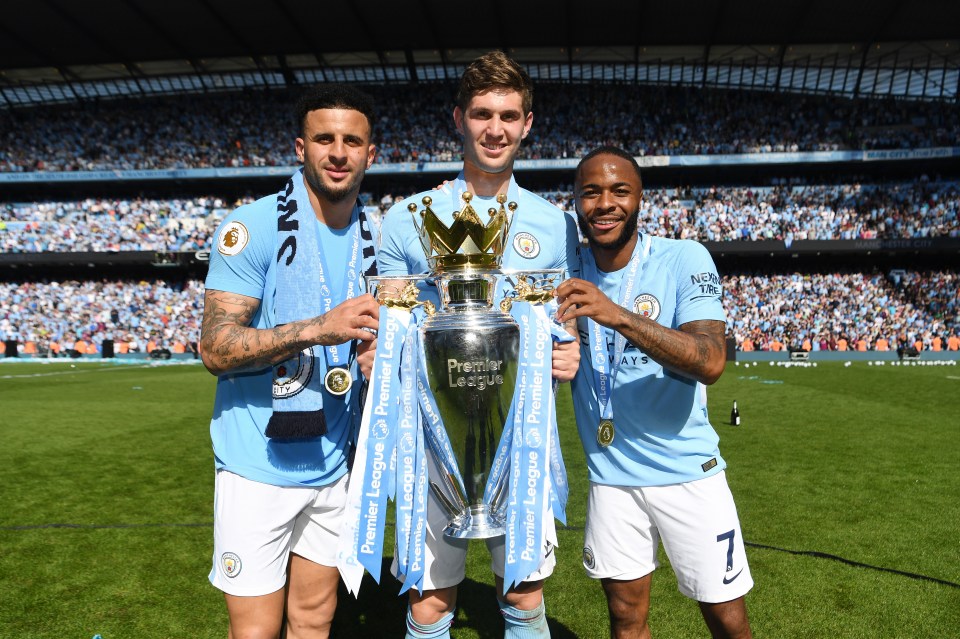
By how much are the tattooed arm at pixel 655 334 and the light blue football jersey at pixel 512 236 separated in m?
0.48

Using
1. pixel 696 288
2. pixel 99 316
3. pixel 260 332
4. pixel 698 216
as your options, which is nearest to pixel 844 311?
pixel 698 216

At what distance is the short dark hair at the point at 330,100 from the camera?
245 centimetres

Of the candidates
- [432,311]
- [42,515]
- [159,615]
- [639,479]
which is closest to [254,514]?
[432,311]

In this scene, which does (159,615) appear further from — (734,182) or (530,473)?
(734,182)

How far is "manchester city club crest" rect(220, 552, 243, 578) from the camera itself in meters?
2.42

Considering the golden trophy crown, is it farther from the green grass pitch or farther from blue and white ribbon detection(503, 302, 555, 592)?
the green grass pitch

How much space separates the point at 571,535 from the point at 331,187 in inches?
164

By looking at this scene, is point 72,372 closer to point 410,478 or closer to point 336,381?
point 336,381

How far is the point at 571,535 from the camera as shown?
5.60 meters

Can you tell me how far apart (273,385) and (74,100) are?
1782 inches

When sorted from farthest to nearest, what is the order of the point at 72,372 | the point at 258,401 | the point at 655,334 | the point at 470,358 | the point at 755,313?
1. the point at 755,313
2. the point at 72,372
3. the point at 258,401
4. the point at 655,334
5. the point at 470,358

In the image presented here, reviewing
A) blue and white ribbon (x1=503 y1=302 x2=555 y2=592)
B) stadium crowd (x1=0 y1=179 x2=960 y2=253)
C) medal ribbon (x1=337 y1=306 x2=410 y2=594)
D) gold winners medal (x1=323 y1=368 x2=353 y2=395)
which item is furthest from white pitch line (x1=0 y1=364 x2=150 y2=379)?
blue and white ribbon (x1=503 y1=302 x2=555 y2=592)

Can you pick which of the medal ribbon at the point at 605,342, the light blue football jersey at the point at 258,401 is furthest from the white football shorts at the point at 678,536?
the light blue football jersey at the point at 258,401

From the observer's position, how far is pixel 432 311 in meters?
2.19
